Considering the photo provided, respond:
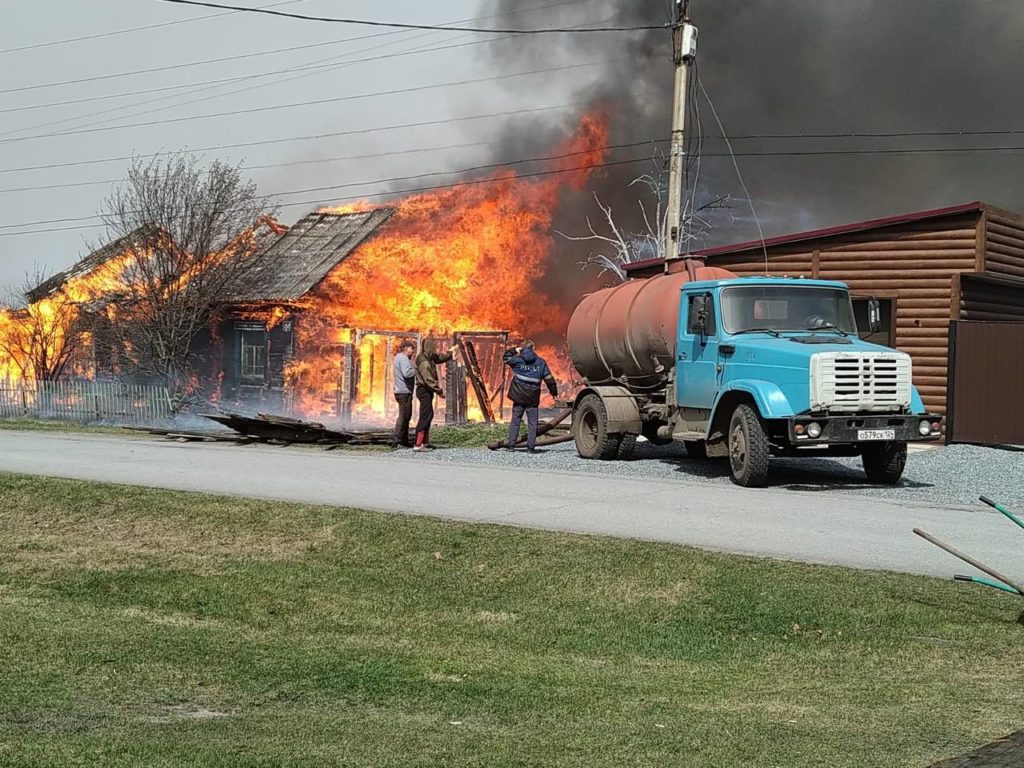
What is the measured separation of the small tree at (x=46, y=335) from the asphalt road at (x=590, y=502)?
698 inches

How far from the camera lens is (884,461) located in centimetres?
1512

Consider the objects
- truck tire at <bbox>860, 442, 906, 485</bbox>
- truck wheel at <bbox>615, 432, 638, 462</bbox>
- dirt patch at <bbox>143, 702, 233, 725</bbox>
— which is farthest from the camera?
truck wheel at <bbox>615, 432, 638, 462</bbox>

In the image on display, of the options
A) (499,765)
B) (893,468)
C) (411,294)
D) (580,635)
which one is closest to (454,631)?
(580,635)

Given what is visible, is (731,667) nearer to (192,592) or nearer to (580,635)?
(580,635)

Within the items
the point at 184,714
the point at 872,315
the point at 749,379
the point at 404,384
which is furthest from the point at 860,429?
the point at 184,714

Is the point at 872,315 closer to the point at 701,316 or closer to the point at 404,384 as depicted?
the point at 701,316

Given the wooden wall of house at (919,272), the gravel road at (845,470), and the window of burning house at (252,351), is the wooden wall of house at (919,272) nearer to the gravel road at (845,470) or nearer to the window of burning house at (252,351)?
the gravel road at (845,470)

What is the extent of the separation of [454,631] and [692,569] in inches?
77.8

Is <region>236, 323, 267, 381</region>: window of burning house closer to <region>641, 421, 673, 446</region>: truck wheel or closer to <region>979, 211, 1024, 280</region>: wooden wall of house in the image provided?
<region>641, 421, 673, 446</region>: truck wheel

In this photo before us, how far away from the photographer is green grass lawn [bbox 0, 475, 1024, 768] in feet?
16.9

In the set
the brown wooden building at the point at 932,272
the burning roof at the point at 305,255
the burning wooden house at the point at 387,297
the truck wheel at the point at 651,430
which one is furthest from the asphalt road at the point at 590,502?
the burning roof at the point at 305,255

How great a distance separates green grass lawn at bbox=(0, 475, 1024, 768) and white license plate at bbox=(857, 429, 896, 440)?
18.4 feet

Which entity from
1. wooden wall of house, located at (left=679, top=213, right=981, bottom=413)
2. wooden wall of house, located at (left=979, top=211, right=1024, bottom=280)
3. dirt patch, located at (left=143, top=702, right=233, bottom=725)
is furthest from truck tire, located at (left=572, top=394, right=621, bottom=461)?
dirt patch, located at (left=143, top=702, right=233, bottom=725)

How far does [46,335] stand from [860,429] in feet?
94.1
